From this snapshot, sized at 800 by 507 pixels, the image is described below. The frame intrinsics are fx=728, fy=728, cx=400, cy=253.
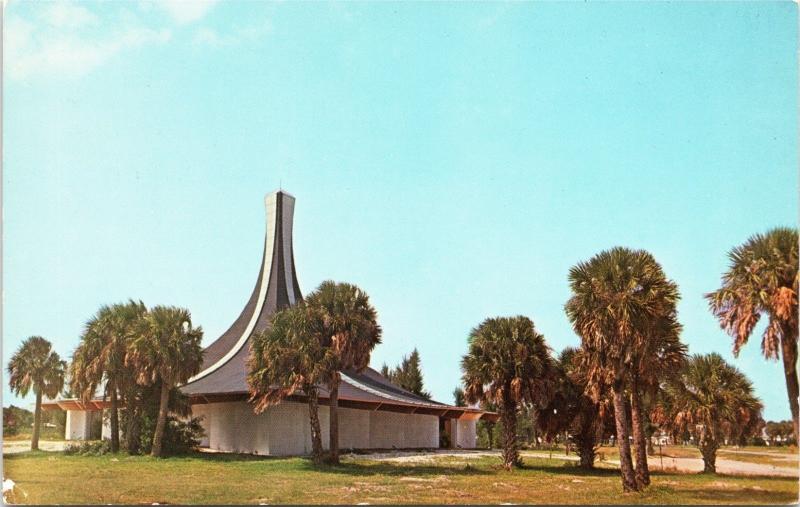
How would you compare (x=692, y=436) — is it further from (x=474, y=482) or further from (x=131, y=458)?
(x=131, y=458)

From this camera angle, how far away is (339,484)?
18.5 metres

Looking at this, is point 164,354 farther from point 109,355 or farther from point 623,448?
point 623,448

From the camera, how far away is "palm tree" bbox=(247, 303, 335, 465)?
77.3 ft

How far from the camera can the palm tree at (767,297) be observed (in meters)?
14.9

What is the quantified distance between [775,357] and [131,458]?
804 inches

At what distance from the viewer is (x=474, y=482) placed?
1945 cm

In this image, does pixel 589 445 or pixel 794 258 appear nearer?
pixel 794 258

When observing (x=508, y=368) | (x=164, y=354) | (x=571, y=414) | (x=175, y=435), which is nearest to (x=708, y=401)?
(x=571, y=414)

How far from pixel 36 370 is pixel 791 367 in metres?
29.7

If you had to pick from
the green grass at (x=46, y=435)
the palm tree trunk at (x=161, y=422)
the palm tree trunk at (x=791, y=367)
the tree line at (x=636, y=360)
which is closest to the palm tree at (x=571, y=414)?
the tree line at (x=636, y=360)

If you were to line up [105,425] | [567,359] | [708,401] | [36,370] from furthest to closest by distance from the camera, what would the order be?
1. [36,370]
2. [105,425]
3. [567,359]
4. [708,401]

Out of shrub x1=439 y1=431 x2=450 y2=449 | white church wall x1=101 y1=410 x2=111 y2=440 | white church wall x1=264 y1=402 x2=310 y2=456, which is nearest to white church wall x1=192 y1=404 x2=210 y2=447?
white church wall x1=101 y1=410 x2=111 y2=440

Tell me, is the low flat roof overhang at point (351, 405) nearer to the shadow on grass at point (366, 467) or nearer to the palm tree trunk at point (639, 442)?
the shadow on grass at point (366, 467)

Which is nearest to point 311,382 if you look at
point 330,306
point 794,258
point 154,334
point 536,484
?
point 330,306
